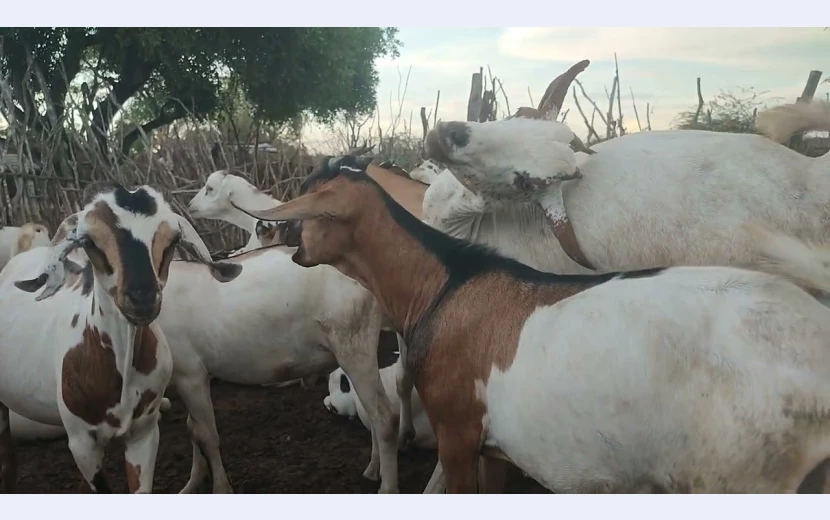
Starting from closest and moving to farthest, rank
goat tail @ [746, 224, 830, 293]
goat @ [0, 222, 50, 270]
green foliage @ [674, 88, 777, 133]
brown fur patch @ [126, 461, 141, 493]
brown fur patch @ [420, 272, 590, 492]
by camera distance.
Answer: brown fur patch @ [420, 272, 590, 492], goat tail @ [746, 224, 830, 293], brown fur patch @ [126, 461, 141, 493], green foliage @ [674, 88, 777, 133], goat @ [0, 222, 50, 270]

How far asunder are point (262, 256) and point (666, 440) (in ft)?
6.10

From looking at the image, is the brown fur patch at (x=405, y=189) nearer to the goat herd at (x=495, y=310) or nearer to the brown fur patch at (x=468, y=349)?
the goat herd at (x=495, y=310)

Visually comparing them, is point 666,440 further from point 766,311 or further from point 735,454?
point 766,311

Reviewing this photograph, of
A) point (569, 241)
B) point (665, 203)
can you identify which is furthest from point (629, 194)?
point (569, 241)

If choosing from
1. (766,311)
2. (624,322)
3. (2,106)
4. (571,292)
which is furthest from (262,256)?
(766,311)

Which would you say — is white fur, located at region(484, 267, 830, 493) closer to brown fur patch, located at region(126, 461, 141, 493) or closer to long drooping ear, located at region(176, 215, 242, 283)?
long drooping ear, located at region(176, 215, 242, 283)

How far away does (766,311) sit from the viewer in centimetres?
179

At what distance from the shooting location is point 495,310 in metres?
2.18

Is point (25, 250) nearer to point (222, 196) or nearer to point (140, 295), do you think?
point (222, 196)

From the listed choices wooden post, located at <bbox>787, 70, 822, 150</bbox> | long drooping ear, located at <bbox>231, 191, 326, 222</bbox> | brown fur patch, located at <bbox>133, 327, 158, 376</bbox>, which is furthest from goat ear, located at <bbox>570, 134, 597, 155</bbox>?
brown fur patch, located at <bbox>133, 327, 158, 376</bbox>

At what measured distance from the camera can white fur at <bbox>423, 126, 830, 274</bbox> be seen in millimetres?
2336

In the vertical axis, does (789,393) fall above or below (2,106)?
below

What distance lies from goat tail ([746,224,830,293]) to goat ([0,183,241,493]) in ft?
5.97

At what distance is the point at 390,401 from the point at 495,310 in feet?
3.83
